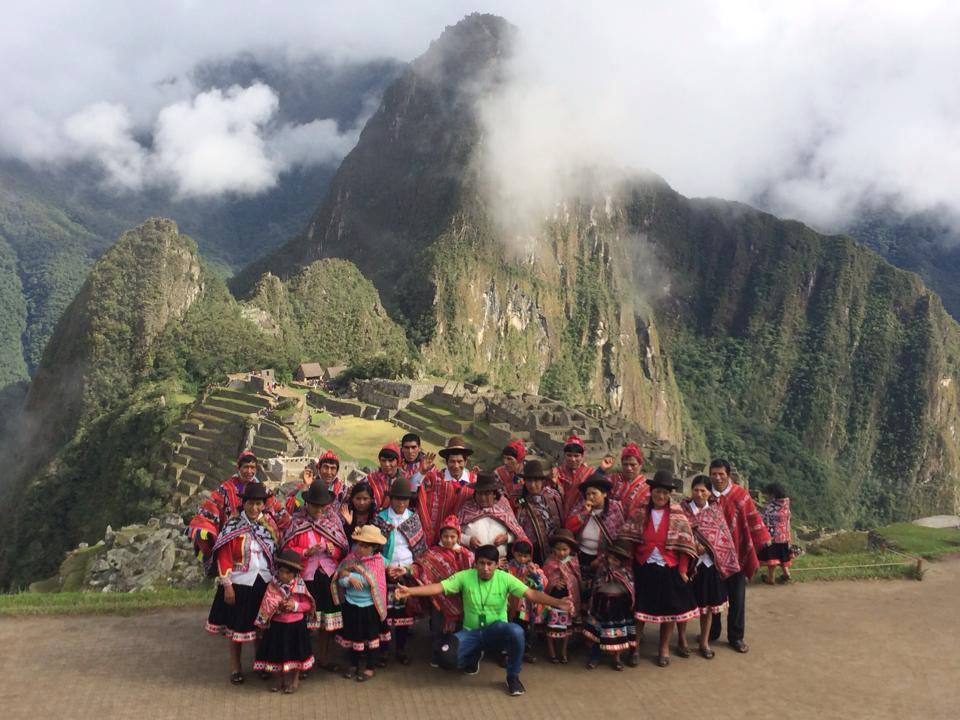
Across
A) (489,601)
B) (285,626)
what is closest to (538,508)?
(489,601)

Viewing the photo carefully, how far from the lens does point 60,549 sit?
37719mm

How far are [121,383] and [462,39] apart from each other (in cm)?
8510

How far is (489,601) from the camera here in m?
6.50

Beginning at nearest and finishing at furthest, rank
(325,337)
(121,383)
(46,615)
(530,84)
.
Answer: (46,615) < (121,383) < (325,337) < (530,84)

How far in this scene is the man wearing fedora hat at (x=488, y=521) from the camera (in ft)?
23.2

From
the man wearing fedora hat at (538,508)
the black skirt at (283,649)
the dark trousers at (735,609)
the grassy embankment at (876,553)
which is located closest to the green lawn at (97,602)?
the black skirt at (283,649)

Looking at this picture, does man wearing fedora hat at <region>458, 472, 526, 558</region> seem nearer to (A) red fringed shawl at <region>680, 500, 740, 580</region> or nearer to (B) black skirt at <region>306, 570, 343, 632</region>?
(B) black skirt at <region>306, 570, 343, 632</region>

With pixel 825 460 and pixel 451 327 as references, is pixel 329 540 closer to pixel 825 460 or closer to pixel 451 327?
pixel 451 327

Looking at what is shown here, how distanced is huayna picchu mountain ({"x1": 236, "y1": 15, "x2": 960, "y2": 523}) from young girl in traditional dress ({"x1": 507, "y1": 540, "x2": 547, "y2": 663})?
73.1m

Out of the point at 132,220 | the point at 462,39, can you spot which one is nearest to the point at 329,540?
the point at 462,39

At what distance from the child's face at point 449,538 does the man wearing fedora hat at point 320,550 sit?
883 millimetres

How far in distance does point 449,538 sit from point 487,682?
1225 millimetres

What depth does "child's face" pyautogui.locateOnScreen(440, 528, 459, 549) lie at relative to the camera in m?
6.88

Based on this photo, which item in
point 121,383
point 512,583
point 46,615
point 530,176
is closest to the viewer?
point 512,583
